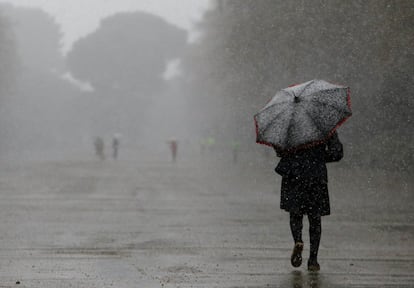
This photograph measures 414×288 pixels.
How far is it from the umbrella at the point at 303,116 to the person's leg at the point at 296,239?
666mm

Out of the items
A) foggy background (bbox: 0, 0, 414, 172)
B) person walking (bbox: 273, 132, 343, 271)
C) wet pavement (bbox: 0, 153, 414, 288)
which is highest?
foggy background (bbox: 0, 0, 414, 172)

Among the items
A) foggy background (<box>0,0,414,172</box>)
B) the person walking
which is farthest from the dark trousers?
foggy background (<box>0,0,414,172</box>)

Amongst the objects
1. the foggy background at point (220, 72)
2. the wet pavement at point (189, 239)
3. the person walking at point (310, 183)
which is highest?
the foggy background at point (220, 72)

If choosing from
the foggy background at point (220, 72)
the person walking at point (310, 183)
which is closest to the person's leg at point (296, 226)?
the person walking at point (310, 183)

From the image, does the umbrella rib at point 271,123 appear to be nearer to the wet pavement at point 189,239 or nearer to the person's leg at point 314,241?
the person's leg at point 314,241

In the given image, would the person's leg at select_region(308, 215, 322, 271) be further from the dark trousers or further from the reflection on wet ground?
the reflection on wet ground

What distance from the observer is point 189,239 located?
29.9 feet

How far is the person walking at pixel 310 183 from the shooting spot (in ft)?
22.2

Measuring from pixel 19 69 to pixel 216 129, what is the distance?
16.7 meters

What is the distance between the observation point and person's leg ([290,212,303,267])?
22.0ft

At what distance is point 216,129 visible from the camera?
6338 centimetres

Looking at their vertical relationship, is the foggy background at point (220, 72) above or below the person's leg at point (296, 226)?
above

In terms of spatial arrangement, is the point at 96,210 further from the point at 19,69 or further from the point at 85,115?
the point at 85,115

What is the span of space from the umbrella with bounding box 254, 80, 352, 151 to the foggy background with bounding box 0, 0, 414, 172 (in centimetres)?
1315
